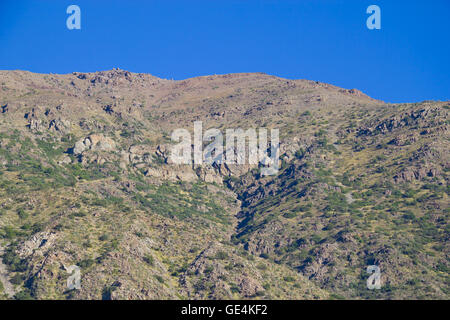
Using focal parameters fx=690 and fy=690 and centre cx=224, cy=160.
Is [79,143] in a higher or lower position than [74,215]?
higher

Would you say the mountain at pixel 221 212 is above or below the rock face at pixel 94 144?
below

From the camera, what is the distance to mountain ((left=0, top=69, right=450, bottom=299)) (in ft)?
349

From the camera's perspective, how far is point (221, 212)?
165 meters

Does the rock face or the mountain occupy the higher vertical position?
the rock face

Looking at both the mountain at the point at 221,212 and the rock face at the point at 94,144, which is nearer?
the mountain at the point at 221,212

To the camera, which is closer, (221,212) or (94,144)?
(221,212)

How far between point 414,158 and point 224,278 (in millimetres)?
71346

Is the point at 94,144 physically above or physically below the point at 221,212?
above

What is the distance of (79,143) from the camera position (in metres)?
177

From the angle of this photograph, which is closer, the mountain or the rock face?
the mountain

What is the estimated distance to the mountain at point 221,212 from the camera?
10631 centimetres

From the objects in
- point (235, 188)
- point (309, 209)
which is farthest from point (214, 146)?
point (309, 209)

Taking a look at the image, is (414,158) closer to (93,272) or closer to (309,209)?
(309,209)

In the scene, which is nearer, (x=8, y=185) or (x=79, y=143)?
(x=8, y=185)
